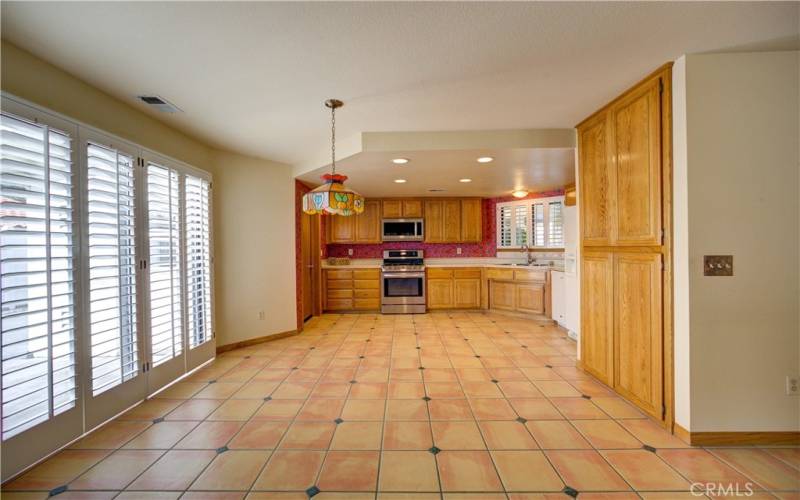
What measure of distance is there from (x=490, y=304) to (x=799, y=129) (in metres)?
4.44

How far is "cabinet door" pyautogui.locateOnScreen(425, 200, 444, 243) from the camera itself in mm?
6352

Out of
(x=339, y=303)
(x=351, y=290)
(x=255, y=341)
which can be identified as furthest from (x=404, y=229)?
(x=255, y=341)

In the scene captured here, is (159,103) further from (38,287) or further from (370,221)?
(370,221)

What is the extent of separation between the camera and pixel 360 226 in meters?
6.35

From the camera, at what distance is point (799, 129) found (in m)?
1.94

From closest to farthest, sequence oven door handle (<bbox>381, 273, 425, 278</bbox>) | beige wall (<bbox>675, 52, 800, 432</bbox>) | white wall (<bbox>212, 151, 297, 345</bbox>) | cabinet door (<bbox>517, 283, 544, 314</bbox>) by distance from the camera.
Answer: beige wall (<bbox>675, 52, 800, 432</bbox>) < white wall (<bbox>212, 151, 297, 345</bbox>) < cabinet door (<bbox>517, 283, 544, 314</bbox>) < oven door handle (<bbox>381, 273, 425, 278</bbox>)

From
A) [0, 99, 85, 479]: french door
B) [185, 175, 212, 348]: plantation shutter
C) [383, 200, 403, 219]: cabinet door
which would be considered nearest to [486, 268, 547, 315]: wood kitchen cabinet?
[383, 200, 403, 219]: cabinet door

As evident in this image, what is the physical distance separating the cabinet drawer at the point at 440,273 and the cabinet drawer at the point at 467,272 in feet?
0.31

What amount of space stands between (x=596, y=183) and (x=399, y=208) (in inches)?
153

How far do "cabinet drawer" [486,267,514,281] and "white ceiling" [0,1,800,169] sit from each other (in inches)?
133

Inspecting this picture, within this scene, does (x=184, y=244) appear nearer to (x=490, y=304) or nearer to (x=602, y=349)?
(x=602, y=349)

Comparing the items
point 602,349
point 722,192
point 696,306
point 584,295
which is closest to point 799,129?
point 722,192

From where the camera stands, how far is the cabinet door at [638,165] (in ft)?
7.19

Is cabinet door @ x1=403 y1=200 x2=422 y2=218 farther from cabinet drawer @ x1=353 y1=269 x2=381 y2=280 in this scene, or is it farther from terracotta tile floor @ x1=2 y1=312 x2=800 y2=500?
terracotta tile floor @ x1=2 y1=312 x2=800 y2=500
